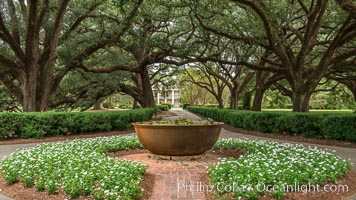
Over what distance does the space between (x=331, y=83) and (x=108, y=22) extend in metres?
20.8

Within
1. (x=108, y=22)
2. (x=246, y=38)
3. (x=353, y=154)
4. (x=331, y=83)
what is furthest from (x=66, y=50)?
(x=331, y=83)

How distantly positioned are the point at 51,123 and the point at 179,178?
289 inches

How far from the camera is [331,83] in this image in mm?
26594

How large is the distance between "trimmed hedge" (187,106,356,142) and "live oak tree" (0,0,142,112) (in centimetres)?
680

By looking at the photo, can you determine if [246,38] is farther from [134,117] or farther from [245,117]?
[134,117]

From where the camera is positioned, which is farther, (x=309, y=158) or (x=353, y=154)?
(x=353, y=154)

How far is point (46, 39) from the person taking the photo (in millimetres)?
14523

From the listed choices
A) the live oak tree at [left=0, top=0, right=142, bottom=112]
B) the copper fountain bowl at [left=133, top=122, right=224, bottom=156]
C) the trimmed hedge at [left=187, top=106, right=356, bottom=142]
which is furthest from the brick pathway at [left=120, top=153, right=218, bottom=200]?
the live oak tree at [left=0, top=0, right=142, bottom=112]

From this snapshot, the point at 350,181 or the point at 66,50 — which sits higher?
the point at 66,50

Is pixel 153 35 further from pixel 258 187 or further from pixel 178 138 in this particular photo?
pixel 258 187

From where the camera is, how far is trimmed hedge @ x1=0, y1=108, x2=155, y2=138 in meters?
10.4

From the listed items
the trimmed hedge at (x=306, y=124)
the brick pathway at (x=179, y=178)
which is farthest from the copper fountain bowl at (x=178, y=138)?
the trimmed hedge at (x=306, y=124)

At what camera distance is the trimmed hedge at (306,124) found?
9.73m

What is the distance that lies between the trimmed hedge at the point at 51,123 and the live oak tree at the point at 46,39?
7.02 feet
